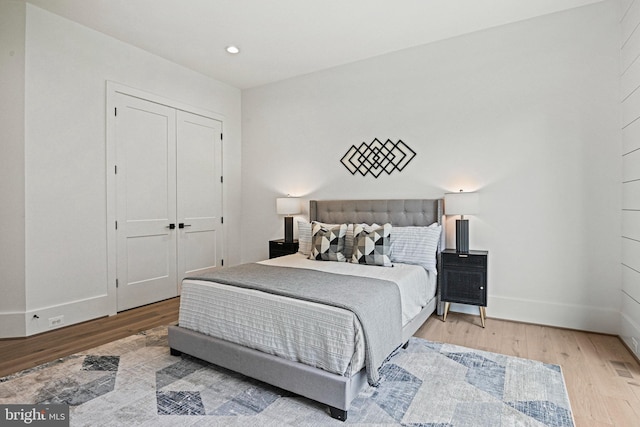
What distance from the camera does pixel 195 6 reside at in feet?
10.4

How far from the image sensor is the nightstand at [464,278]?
330 centimetres

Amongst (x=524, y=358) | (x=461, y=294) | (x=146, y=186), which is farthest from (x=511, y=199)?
(x=146, y=186)

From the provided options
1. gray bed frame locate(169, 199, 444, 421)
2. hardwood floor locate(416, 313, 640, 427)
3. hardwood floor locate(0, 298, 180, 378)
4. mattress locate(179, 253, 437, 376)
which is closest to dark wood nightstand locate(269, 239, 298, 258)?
hardwood floor locate(0, 298, 180, 378)

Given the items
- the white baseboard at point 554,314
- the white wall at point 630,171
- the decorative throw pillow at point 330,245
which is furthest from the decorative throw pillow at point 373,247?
the white wall at point 630,171

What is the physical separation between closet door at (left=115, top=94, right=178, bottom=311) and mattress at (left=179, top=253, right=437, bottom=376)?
5.62ft

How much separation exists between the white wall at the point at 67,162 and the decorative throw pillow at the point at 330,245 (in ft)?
7.58

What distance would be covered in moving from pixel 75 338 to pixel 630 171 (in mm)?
4999

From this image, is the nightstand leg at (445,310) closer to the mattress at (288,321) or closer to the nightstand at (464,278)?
the nightstand at (464,278)

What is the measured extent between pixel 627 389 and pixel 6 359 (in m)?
4.44

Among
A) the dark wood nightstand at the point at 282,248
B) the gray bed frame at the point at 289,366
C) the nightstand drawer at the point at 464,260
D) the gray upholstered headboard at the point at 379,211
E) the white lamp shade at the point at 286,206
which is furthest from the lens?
the white lamp shade at the point at 286,206

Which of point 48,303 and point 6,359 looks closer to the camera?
point 6,359

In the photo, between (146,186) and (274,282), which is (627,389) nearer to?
(274,282)

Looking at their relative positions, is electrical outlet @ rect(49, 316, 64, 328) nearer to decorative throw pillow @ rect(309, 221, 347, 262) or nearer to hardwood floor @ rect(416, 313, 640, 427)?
decorative throw pillow @ rect(309, 221, 347, 262)

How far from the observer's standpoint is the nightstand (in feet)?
10.8
